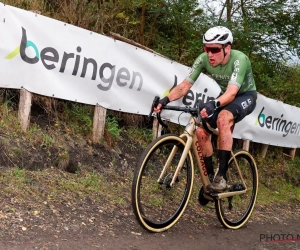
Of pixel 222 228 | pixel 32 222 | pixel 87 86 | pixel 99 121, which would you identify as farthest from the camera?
pixel 99 121

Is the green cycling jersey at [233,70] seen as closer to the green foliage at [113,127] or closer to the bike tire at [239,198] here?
the bike tire at [239,198]

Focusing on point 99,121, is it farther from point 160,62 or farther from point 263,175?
point 263,175

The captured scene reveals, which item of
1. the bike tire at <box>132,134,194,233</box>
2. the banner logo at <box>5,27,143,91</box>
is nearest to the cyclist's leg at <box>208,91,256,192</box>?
the bike tire at <box>132,134,194,233</box>

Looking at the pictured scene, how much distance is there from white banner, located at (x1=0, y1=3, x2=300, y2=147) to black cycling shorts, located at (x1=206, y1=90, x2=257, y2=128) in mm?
1790

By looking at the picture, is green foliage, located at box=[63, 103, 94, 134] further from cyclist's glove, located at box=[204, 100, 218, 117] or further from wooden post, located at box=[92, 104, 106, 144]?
cyclist's glove, located at box=[204, 100, 218, 117]

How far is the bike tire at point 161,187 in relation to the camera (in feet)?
13.5

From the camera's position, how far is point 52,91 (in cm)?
536

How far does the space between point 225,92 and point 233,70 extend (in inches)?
16.0

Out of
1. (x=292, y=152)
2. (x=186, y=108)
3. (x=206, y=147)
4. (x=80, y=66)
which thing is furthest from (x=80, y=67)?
(x=292, y=152)

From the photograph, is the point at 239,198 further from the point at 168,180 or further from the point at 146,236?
the point at 146,236

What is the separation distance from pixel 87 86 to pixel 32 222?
95.8 inches

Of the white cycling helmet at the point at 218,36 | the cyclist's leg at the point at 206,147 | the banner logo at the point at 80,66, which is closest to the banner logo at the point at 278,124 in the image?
the banner logo at the point at 80,66

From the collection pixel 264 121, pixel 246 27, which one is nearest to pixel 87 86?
pixel 246 27

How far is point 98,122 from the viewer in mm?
6164
